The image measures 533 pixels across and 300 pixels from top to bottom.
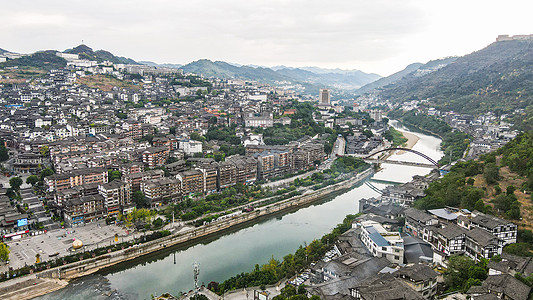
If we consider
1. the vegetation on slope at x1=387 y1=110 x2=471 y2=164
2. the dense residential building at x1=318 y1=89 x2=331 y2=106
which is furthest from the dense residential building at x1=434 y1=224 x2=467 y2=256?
the dense residential building at x1=318 y1=89 x2=331 y2=106

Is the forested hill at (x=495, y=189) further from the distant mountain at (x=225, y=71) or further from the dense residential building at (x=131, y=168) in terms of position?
the distant mountain at (x=225, y=71)

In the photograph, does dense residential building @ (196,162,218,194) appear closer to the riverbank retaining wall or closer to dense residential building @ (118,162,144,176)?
dense residential building @ (118,162,144,176)

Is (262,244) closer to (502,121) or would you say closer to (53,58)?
Answer: (502,121)

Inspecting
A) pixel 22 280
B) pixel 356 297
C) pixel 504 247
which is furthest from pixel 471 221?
pixel 22 280

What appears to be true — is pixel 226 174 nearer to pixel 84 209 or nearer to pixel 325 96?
pixel 84 209

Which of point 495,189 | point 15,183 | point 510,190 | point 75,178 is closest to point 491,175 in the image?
point 495,189
